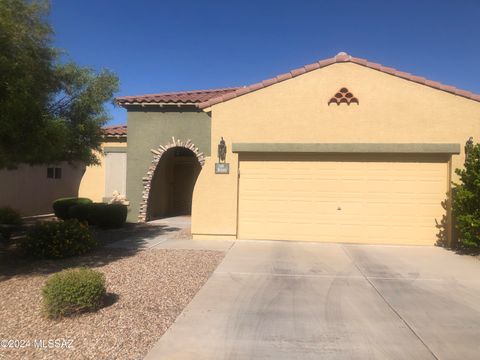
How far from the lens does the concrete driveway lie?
156 inches

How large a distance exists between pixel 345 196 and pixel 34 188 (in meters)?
13.0

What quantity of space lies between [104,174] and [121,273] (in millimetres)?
10096

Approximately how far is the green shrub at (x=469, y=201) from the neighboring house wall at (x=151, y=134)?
8.36 m

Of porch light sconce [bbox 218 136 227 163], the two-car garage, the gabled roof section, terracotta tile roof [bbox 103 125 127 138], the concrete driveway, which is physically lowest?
the concrete driveway

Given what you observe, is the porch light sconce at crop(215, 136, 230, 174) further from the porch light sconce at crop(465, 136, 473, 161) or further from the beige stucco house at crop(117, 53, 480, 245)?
the porch light sconce at crop(465, 136, 473, 161)

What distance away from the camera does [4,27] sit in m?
5.66

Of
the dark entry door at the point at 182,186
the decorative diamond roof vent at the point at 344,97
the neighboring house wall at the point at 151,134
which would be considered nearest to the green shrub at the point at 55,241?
the neighboring house wall at the point at 151,134

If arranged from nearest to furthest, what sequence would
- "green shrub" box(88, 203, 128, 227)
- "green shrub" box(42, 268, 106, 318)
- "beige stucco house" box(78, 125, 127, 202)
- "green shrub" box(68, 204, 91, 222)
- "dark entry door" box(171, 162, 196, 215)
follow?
1. "green shrub" box(42, 268, 106, 318)
2. "green shrub" box(88, 203, 128, 227)
3. "green shrub" box(68, 204, 91, 222)
4. "beige stucco house" box(78, 125, 127, 202)
5. "dark entry door" box(171, 162, 196, 215)

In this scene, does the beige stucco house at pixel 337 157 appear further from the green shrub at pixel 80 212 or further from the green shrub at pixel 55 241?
the green shrub at pixel 80 212

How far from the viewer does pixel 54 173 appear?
56.5ft

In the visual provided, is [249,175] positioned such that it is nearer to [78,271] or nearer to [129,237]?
[129,237]

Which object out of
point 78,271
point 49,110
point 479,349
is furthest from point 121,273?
point 479,349

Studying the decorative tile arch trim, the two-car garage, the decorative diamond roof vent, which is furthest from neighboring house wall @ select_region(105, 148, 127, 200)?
the decorative diamond roof vent

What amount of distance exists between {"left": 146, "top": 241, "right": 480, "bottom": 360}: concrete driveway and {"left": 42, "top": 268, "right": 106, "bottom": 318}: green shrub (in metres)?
1.13
